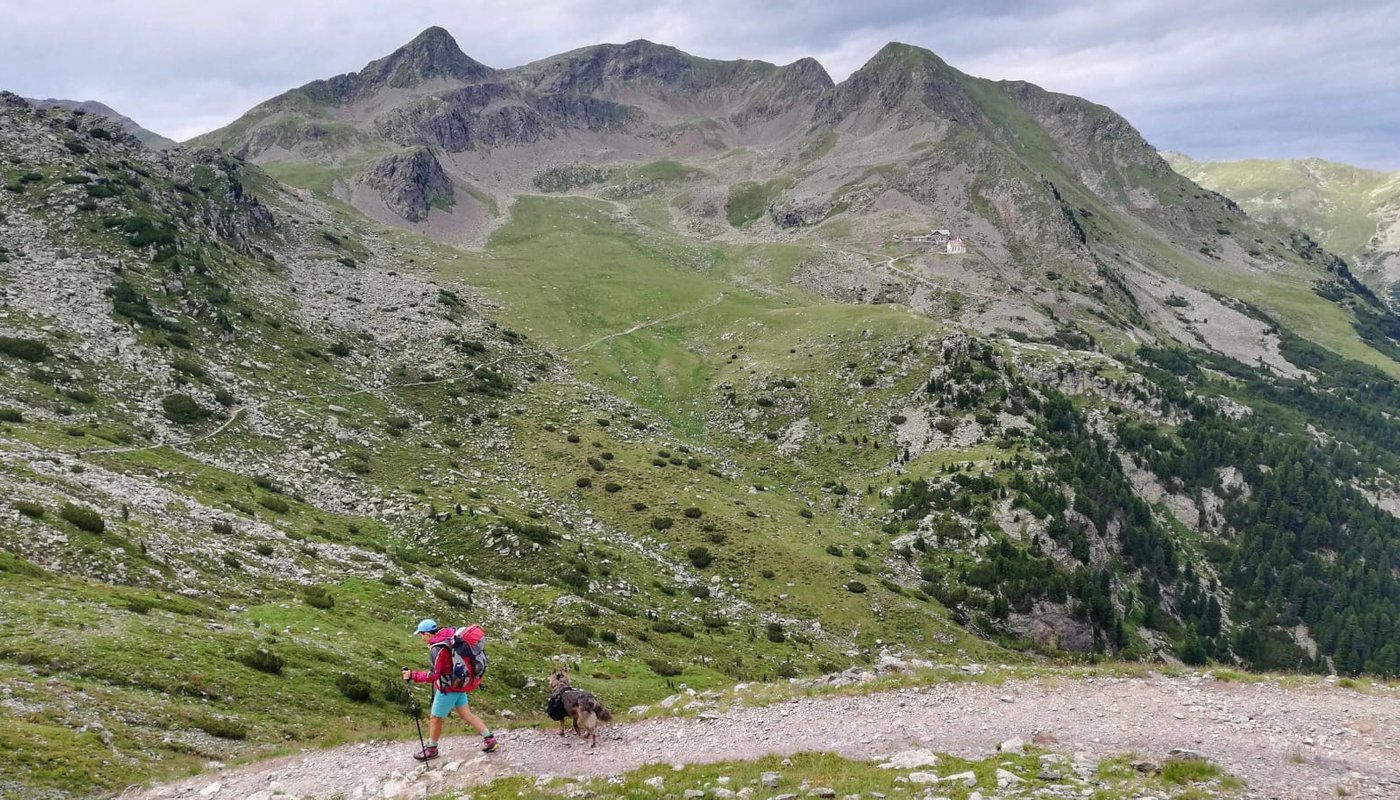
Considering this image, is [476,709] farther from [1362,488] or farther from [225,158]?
[1362,488]

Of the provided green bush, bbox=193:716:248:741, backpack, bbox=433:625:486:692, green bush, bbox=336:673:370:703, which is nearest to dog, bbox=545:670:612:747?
backpack, bbox=433:625:486:692

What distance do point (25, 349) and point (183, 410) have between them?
10850 mm

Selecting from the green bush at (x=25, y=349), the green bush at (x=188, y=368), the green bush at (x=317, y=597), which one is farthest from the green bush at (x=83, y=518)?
the green bush at (x=188, y=368)

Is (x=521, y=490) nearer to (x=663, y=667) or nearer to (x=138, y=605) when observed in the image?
(x=663, y=667)

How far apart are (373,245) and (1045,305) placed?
566 ft

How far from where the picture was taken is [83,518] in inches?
1108

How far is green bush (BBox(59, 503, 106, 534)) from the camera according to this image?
28.0 metres

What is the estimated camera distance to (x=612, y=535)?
2226 inches

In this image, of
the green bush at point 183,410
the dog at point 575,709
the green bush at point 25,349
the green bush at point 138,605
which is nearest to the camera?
the dog at point 575,709

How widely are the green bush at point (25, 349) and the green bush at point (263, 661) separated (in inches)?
1712

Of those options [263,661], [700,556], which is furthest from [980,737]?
[700,556]

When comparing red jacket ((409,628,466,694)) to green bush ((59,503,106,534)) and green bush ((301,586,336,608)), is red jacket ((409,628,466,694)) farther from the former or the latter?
green bush ((59,503,106,534))

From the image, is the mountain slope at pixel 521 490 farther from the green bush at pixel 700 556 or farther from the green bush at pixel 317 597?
the green bush at pixel 700 556

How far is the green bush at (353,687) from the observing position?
22656 mm
